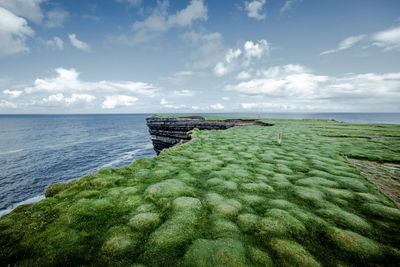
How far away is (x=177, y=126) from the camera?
29953 mm

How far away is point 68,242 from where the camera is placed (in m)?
2.88

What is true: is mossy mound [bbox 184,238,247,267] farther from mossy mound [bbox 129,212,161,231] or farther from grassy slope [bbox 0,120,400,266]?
mossy mound [bbox 129,212,161,231]

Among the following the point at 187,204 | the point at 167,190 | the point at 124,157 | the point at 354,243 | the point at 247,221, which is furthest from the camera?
the point at 124,157

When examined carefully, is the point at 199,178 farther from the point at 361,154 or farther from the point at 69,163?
the point at 69,163

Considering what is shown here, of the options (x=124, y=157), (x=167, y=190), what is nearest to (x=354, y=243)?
(x=167, y=190)

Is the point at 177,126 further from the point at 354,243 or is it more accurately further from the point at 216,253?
the point at 354,243

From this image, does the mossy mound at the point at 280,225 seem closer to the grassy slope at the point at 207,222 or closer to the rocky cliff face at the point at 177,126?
the grassy slope at the point at 207,222

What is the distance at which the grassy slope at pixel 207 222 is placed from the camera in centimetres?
267

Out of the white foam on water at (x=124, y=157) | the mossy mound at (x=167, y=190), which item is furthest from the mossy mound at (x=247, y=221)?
the white foam on water at (x=124, y=157)

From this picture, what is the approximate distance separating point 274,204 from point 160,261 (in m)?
3.01

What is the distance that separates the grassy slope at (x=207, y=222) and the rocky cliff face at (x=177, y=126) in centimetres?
2224

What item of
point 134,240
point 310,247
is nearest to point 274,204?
point 310,247

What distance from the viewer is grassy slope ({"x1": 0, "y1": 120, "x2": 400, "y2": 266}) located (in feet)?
8.77

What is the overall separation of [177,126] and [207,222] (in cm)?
2693
